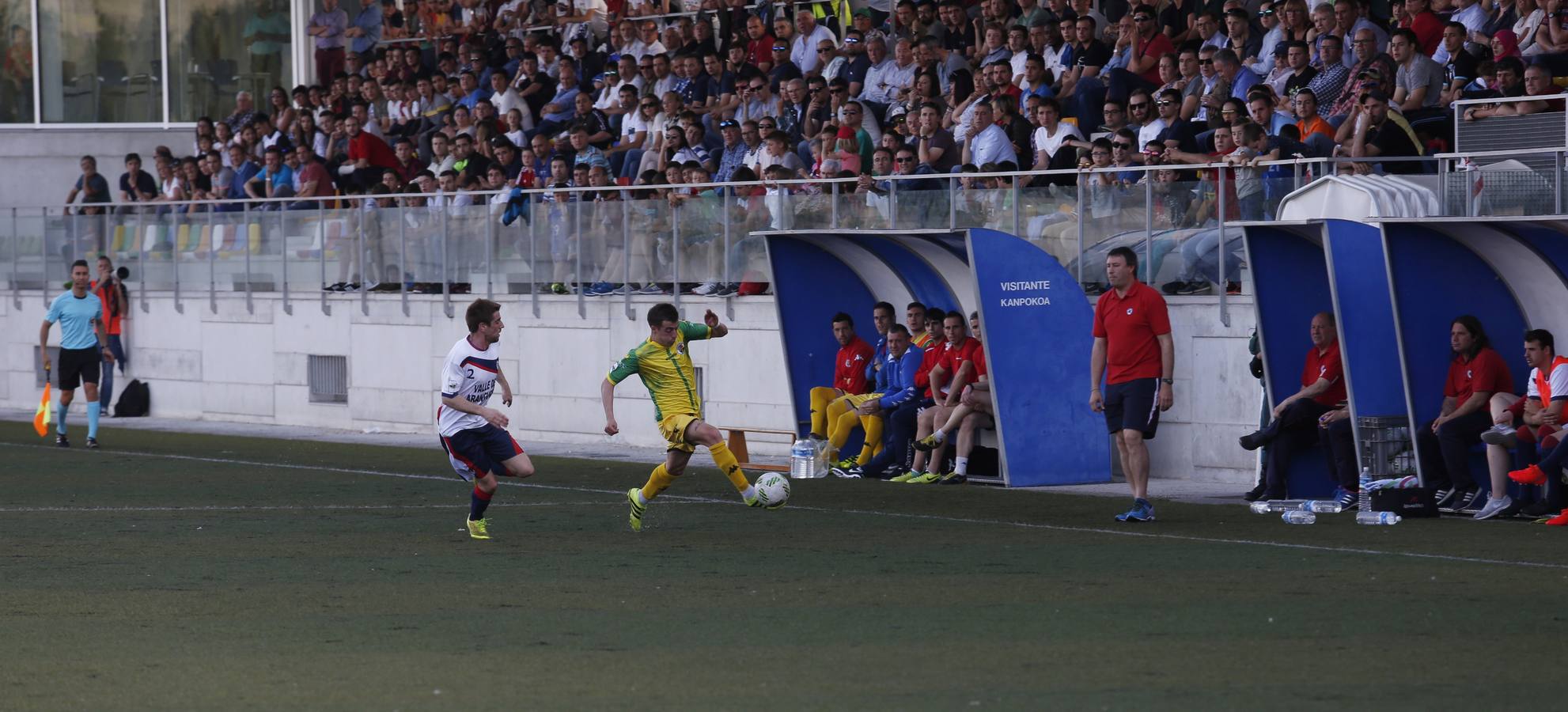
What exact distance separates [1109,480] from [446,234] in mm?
9244

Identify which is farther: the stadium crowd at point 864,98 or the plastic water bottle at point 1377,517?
the stadium crowd at point 864,98

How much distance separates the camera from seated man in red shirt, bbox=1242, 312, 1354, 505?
599 inches

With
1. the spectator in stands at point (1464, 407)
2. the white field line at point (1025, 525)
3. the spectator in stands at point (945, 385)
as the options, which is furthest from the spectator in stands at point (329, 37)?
the spectator in stands at point (1464, 407)

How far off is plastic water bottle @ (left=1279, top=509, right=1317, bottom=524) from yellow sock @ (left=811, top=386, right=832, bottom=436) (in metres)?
6.05

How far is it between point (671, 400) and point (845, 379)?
5.23m

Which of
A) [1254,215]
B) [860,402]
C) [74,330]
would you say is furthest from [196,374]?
[1254,215]

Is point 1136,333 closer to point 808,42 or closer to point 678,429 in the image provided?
point 678,429

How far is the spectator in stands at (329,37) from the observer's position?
32.9 metres

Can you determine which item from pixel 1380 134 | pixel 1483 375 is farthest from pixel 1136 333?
pixel 1380 134

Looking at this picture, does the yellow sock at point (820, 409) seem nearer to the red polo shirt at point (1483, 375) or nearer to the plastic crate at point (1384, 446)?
the plastic crate at point (1384, 446)

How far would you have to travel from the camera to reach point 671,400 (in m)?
14.1

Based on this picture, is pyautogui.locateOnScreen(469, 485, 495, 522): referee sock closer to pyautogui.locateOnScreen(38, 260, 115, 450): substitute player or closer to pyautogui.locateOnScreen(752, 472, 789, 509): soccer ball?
Result: pyautogui.locateOnScreen(752, 472, 789, 509): soccer ball

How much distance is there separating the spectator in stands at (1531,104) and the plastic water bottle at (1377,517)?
3.64m

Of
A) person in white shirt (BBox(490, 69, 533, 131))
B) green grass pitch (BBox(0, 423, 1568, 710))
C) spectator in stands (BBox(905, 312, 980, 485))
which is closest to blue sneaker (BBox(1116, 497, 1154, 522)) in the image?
green grass pitch (BBox(0, 423, 1568, 710))
